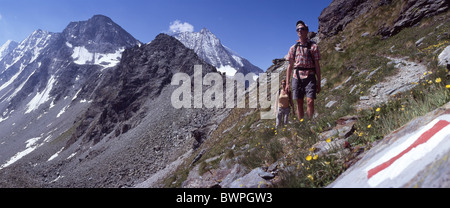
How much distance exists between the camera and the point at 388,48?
14.8 metres

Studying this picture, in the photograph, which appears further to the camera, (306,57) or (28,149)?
(28,149)

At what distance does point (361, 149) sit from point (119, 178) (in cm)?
3198

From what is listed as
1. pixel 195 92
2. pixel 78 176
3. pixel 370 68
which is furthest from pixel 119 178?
pixel 370 68

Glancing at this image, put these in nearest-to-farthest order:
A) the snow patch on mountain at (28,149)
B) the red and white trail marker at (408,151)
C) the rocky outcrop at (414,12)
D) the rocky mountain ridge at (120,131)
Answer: the red and white trail marker at (408,151) → the rocky outcrop at (414,12) → the rocky mountain ridge at (120,131) → the snow patch on mountain at (28,149)

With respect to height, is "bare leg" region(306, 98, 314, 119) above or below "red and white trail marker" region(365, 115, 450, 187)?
above

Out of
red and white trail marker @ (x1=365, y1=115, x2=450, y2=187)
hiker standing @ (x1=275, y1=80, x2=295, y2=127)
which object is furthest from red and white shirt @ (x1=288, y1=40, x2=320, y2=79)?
red and white trail marker @ (x1=365, y1=115, x2=450, y2=187)

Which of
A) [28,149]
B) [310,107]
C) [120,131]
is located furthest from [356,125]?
[28,149]

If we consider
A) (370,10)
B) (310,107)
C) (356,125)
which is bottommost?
(356,125)

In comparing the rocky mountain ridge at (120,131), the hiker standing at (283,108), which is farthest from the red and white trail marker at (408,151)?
the rocky mountain ridge at (120,131)

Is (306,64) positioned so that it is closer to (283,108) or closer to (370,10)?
(283,108)

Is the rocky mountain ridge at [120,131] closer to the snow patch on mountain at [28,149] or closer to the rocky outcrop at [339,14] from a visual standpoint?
the snow patch on mountain at [28,149]

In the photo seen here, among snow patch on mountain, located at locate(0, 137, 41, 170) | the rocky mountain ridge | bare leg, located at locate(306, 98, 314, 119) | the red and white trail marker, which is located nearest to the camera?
the red and white trail marker

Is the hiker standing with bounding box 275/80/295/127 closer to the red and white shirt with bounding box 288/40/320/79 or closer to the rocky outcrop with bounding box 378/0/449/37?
the red and white shirt with bounding box 288/40/320/79
